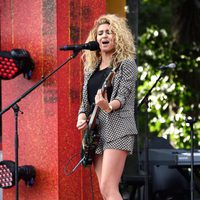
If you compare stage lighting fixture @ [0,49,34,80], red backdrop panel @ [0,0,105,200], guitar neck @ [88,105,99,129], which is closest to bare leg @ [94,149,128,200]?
guitar neck @ [88,105,99,129]

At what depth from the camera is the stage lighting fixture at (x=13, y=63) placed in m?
5.64

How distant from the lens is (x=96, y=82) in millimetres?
4648

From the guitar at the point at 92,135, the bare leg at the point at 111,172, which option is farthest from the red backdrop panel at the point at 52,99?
the bare leg at the point at 111,172

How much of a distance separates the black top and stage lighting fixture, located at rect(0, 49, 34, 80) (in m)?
1.19

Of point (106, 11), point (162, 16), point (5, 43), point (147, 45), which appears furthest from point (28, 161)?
point (162, 16)

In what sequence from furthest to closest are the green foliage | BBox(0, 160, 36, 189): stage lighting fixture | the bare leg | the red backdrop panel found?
the green foliage, the red backdrop panel, BBox(0, 160, 36, 189): stage lighting fixture, the bare leg

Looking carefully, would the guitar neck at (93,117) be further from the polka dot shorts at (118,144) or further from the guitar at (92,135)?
the polka dot shorts at (118,144)

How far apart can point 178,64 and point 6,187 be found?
14.4 ft

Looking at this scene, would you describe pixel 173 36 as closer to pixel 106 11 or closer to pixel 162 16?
pixel 162 16

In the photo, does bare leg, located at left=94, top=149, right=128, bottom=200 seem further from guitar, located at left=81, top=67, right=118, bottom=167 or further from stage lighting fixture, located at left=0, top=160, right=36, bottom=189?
stage lighting fixture, located at left=0, top=160, right=36, bottom=189

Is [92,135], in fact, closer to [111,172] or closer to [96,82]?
[111,172]

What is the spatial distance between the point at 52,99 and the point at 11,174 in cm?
78

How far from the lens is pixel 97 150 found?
14.9ft

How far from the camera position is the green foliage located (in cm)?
859
